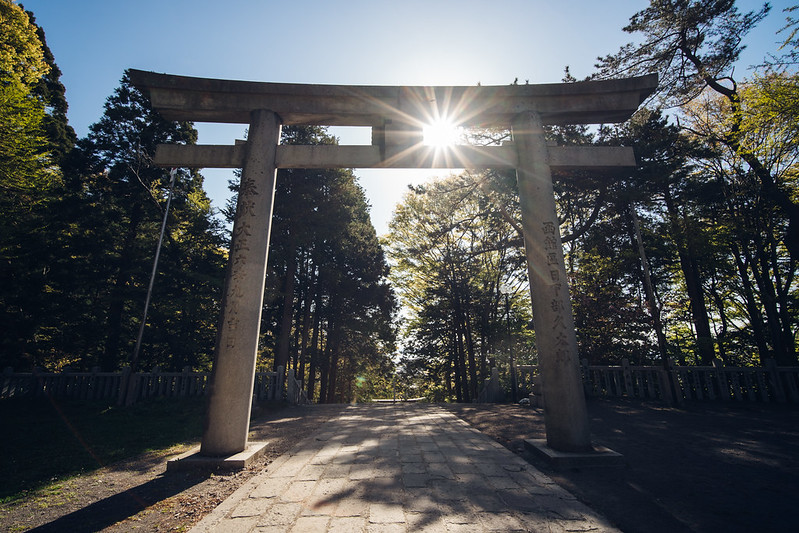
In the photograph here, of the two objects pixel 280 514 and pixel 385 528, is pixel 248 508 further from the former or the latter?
pixel 385 528

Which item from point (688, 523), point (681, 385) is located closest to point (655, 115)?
point (681, 385)

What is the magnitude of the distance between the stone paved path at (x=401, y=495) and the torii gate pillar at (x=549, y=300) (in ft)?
2.58

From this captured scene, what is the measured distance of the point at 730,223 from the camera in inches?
555

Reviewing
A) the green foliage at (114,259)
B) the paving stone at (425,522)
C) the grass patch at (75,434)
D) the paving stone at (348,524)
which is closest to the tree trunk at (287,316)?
the green foliage at (114,259)

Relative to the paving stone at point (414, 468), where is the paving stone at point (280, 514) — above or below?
above

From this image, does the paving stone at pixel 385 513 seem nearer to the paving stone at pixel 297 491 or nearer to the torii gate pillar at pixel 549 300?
the paving stone at pixel 297 491

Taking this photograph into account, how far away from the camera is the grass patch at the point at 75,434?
455 cm

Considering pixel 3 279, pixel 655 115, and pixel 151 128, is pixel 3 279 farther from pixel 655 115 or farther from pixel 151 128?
pixel 655 115


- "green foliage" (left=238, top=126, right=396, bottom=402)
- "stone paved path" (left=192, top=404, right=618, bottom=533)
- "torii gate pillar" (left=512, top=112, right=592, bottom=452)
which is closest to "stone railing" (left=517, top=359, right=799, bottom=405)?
"torii gate pillar" (left=512, top=112, right=592, bottom=452)

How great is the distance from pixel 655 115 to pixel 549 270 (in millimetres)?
12864

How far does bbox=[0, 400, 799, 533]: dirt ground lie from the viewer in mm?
2805

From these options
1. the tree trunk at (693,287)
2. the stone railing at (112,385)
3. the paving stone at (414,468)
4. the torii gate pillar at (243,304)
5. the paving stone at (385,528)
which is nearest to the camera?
the paving stone at (385,528)

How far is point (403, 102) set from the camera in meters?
5.54

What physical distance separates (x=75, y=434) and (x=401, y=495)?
7.91m
